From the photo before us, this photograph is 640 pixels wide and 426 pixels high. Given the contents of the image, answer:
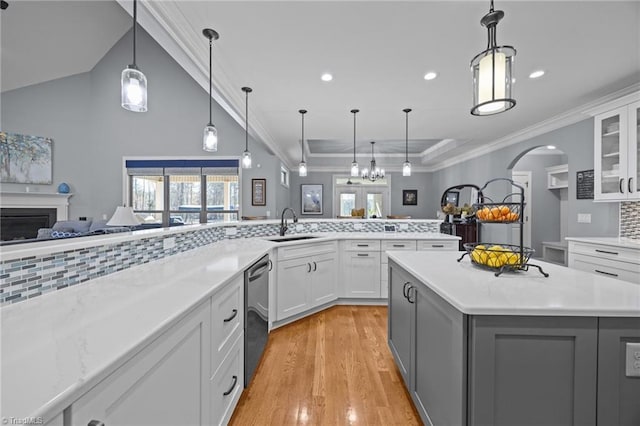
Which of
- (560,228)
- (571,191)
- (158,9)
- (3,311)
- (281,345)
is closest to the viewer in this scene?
(3,311)

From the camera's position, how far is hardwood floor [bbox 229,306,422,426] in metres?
1.61

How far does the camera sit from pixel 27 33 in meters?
4.45

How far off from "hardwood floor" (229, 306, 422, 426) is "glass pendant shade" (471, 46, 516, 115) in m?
1.73

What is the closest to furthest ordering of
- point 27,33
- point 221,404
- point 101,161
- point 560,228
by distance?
point 221,404 → point 27,33 → point 560,228 → point 101,161

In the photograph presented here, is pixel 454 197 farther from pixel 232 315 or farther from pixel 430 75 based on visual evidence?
pixel 232 315

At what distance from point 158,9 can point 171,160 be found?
18.4 feet

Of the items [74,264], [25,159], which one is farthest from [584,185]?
[25,159]

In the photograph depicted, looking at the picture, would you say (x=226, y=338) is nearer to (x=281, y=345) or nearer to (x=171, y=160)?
(x=281, y=345)

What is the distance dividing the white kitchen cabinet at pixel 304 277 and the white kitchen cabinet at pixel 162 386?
160cm

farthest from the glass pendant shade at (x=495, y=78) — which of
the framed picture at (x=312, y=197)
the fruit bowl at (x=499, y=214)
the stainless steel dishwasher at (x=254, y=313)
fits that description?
the framed picture at (x=312, y=197)

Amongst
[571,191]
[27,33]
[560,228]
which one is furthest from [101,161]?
[560,228]

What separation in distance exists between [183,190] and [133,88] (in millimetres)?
5946

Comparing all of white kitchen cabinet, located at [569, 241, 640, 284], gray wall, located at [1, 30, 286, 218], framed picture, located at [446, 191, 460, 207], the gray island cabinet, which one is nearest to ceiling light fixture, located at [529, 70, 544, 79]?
white kitchen cabinet, located at [569, 241, 640, 284]

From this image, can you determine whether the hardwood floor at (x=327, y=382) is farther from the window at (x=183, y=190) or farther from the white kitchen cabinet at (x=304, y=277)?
the window at (x=183, y=190)
